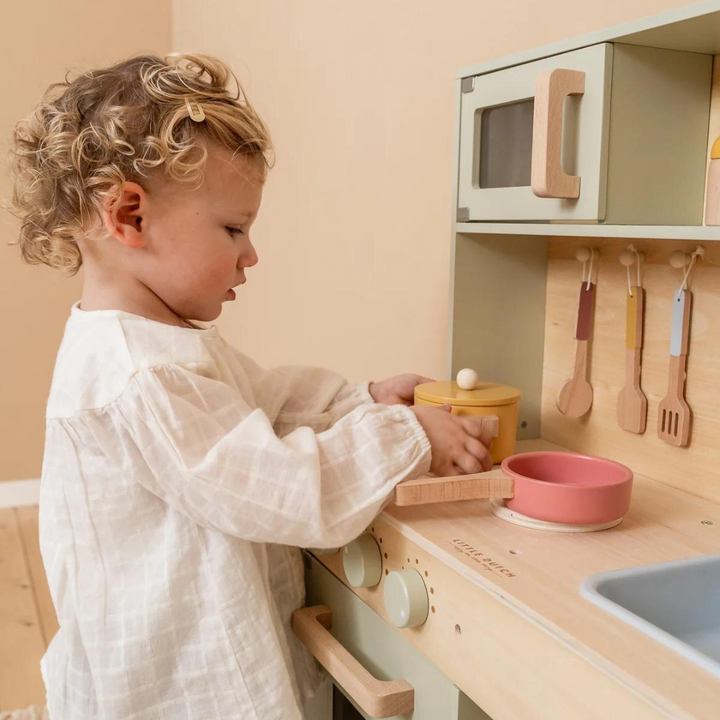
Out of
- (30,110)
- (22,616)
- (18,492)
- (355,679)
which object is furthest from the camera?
(18,492)

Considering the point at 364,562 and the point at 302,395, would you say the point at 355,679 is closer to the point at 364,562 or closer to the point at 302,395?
the point at 364,562

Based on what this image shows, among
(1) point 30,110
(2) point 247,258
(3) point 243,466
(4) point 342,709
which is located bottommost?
(4) point 342,709

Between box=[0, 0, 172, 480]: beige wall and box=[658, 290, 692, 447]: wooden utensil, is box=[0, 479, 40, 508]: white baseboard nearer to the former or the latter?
box=[0, 0, 172, 480]: beige wall

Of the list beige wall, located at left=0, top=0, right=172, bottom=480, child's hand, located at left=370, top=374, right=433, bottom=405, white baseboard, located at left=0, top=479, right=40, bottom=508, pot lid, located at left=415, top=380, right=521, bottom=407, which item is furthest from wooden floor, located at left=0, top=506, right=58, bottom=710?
pot lid, located at left=415, top=380, right=521, bottom=407

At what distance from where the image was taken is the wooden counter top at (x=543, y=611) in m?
0.59

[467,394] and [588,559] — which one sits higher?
[467,394]

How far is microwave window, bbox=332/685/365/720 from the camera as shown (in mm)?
1213

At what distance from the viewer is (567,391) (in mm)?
1221

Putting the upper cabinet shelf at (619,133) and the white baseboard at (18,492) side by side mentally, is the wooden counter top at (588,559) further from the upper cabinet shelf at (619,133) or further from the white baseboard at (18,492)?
the white baseboard at (18,492)

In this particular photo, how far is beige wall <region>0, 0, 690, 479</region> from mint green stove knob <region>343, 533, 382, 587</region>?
26.9 inches

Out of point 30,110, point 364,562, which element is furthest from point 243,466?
point 30,110

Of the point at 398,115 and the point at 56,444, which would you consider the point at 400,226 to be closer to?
the point at 398,115

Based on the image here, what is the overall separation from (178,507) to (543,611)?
0.39 metres

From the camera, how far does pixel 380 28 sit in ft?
5.48
